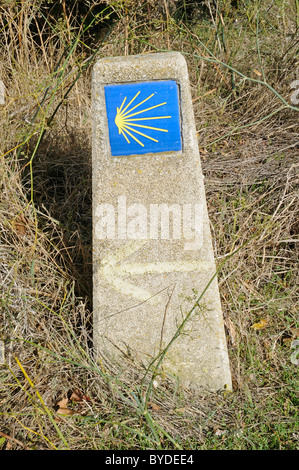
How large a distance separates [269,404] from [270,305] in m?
0.53

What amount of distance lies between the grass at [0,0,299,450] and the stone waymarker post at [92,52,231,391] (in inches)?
5.5

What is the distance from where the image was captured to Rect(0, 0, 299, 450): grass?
183 centimetres

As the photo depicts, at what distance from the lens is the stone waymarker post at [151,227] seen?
6.25 ft

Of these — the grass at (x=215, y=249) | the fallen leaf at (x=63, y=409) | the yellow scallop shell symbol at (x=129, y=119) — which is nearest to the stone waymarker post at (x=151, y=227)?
the yellow scallop shell symbol at (x=129, y=119)

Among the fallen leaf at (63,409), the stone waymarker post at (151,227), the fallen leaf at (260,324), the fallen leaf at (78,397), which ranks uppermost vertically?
the stone waymarker post at (151,227)

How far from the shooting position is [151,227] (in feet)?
6.49

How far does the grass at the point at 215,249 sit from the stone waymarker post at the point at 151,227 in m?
0.14

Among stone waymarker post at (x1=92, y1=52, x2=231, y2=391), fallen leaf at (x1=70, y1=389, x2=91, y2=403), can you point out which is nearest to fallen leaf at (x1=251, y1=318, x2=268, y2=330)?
stone waymarker post at (x1=92, y1=52, x2=231, y2=391)

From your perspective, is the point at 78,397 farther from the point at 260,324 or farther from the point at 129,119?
the point at 129,119

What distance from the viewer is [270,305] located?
2283mm

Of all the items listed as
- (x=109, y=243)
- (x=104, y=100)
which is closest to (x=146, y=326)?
(x=109, y=243)

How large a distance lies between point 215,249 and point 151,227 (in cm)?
62

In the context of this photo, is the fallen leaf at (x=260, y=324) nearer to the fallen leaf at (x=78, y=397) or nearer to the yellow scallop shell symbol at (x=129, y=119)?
the fallen leaf at (x=78, y=397)

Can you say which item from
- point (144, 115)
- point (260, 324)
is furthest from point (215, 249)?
point (144, 115)
